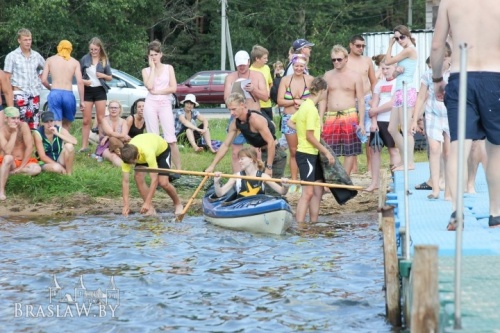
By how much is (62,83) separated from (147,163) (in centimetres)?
341

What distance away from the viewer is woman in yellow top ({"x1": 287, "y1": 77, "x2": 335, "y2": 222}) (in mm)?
13625

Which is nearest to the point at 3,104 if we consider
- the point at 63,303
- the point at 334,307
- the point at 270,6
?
the point at 63,303

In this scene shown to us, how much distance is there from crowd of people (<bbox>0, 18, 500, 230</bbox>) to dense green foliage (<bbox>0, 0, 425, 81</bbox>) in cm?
2321

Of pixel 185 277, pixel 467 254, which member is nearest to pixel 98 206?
pixel 185 277

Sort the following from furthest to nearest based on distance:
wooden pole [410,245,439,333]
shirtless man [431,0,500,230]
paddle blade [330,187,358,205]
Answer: paddle blade [330,187,358,205], shirtless man [431,0,500,230], wooden pole [410,245,439,333]

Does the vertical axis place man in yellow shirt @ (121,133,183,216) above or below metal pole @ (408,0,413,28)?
below

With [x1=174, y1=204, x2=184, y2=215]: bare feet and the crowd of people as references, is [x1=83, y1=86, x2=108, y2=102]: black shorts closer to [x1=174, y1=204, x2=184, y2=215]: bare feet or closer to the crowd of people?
the crowd of people

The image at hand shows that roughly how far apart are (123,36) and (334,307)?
3610 centimetres

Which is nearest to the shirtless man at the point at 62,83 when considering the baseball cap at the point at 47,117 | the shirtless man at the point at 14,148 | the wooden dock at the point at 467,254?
the baseball cap at the point at 47,117

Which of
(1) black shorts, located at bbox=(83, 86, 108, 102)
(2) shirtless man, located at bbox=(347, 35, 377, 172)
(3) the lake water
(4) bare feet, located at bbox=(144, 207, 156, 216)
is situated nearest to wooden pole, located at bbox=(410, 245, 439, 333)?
(3) the lake water

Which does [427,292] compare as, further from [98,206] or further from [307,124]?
[98,206]

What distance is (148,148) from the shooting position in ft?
48.2

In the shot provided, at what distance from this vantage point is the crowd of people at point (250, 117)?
46.0 feet

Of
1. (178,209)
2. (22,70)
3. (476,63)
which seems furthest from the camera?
(22,70)
